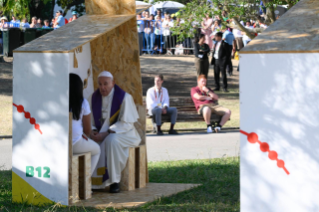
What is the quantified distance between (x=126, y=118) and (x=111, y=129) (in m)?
0.25

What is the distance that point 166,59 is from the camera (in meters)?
25.8

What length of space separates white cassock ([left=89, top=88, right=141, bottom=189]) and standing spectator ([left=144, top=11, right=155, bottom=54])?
16880mm

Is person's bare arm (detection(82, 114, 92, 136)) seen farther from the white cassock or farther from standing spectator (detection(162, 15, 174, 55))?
standing spectator (detection(162, 15, 174, 55))

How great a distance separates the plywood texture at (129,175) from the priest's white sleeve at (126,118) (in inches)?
11.8

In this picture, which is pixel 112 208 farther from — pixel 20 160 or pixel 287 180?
pixel 287 180

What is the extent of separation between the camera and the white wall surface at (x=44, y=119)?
19.8ft

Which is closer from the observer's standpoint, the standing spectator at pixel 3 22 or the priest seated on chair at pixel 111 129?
the priest seated on chair at pixel 111 129

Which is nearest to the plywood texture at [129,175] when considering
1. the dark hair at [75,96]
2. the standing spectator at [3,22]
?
the dark hair at [75,96]

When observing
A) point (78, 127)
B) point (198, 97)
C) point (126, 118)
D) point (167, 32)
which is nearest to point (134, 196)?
point (126, 118)

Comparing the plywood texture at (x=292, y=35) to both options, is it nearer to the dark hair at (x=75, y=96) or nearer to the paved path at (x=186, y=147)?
the dark hair at (x=75, y=96)

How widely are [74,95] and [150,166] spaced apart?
3.00 meters

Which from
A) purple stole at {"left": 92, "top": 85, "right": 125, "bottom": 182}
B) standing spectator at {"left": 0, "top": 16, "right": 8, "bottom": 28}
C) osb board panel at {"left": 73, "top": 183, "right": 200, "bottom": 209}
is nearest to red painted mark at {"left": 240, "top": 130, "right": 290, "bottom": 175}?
osb board panel at {"left": 73, "top": 183, "right": 200, "bottom": 209}

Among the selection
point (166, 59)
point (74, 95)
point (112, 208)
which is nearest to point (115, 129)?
point (74, 95)

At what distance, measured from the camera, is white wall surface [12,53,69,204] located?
19.8ft
